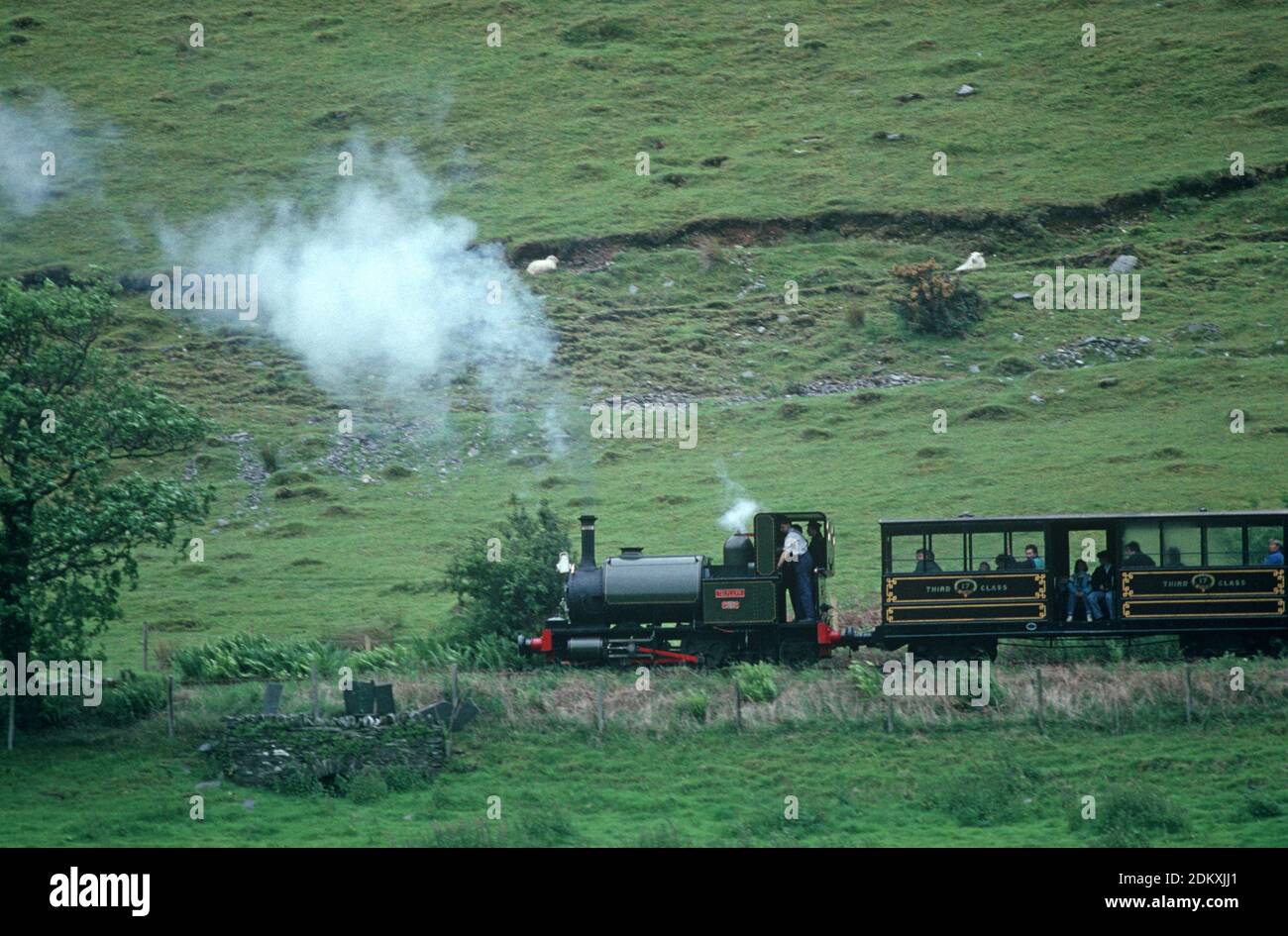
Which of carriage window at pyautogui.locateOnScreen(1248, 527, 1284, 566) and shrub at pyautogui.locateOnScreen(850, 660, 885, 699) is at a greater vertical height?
carriage window at pyautogui.locateOnScreen(1248, 527, 1284, 566)

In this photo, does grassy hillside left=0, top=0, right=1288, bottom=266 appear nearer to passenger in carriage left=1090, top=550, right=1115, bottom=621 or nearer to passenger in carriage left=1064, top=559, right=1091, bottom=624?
passenger in carriage left=1064, top=559, right=1091, bottom=624

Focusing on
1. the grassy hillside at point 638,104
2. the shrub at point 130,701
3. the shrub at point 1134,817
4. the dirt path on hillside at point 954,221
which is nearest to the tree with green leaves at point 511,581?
the shrub at point 130,701

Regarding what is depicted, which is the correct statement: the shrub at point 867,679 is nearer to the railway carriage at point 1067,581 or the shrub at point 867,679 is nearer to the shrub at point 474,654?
the railway carriage at point 1067,581

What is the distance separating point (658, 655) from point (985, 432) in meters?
24.6

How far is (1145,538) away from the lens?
31672 millimetres

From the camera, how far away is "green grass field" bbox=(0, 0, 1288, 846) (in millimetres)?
26766

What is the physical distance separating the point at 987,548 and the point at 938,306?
34.6 m

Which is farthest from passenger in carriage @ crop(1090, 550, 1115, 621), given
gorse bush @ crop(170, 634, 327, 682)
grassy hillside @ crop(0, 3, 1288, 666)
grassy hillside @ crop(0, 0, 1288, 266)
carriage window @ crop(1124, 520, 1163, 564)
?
grassy hillside @ crop(0, 0, 1288, 266)

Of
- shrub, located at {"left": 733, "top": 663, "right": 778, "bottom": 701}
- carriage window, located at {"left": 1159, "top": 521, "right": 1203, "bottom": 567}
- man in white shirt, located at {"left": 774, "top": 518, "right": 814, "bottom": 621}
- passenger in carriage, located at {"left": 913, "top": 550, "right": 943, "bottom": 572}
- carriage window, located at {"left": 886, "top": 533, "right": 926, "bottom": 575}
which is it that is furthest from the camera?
man in white shirt, located at {"left": 774, "top": 518, "right": 814, "bottom": 621}

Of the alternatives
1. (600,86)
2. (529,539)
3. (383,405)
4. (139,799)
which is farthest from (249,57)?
(139,799)

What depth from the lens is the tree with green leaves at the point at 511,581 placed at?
35219 mm

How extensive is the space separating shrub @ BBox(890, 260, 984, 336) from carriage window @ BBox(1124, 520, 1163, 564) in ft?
110

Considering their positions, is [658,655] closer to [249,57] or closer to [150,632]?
[150,632]

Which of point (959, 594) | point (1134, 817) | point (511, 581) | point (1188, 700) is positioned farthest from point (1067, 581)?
point (511, 581)
